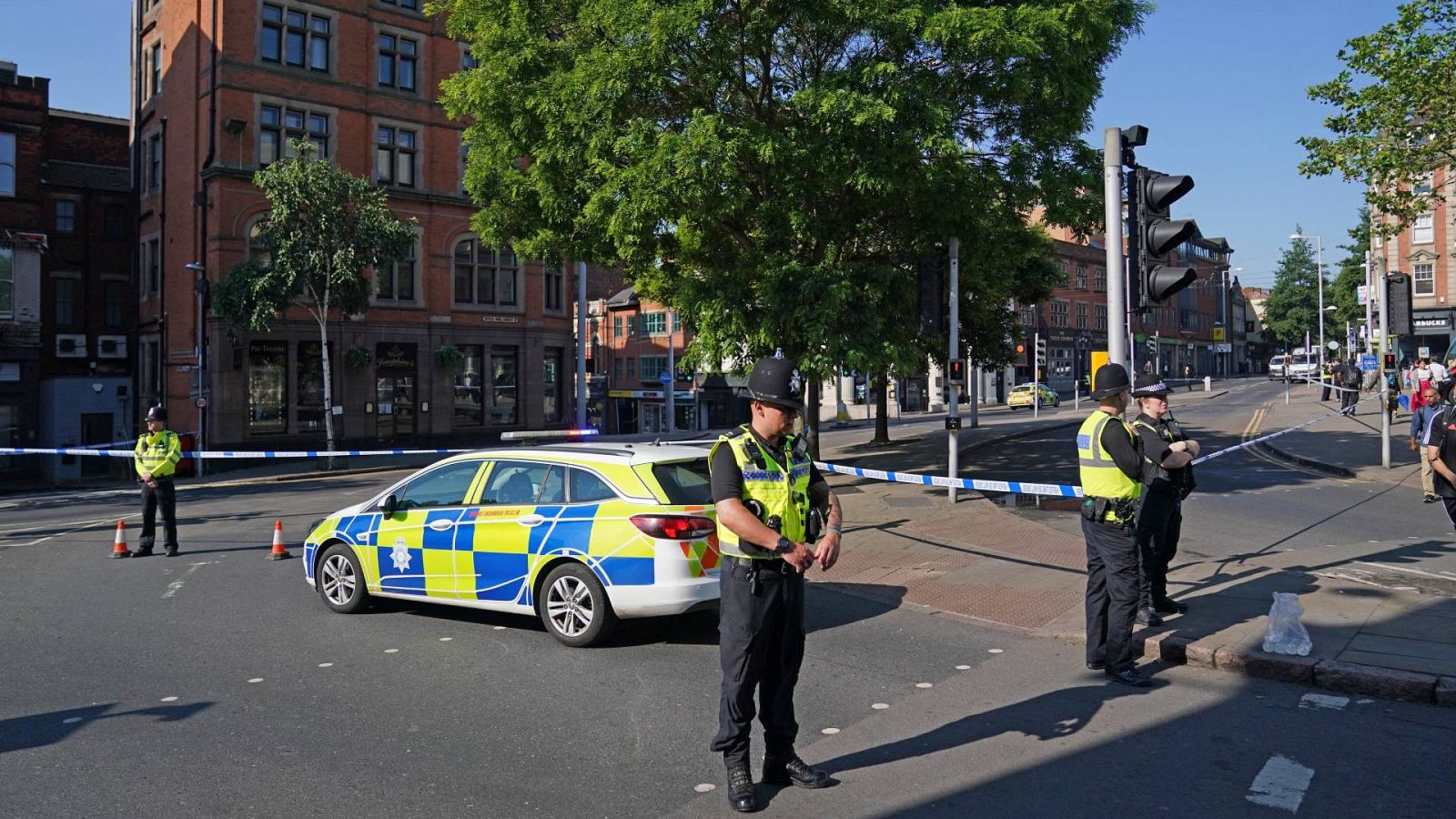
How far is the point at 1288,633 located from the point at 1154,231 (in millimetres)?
3141

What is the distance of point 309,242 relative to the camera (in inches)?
1011

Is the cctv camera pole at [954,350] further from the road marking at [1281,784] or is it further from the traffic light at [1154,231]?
the road marking at [1281,784]

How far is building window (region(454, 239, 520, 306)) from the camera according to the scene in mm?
35156

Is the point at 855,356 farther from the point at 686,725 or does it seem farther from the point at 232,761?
the point at 232,761

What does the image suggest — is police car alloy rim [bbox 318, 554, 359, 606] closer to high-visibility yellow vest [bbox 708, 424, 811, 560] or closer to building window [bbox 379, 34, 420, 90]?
high-visibility yellow vest [bbox 708, 424, 811, 560]

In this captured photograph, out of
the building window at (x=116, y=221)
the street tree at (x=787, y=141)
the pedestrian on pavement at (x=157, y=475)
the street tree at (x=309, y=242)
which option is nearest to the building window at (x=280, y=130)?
the street tree at (x=309, y=242)

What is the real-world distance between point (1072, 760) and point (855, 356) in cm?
906

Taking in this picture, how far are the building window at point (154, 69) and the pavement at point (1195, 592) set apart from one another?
3102 centimetres

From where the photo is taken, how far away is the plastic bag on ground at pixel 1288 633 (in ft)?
21.3

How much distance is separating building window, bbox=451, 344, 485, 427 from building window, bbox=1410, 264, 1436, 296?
4535 cm

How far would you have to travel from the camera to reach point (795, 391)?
4.68 metres

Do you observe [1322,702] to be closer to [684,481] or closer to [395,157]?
[684,481]

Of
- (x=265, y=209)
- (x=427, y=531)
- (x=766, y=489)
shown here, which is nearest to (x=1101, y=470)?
(x=766, y=489)

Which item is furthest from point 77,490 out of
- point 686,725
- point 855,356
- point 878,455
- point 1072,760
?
point 1072,760
